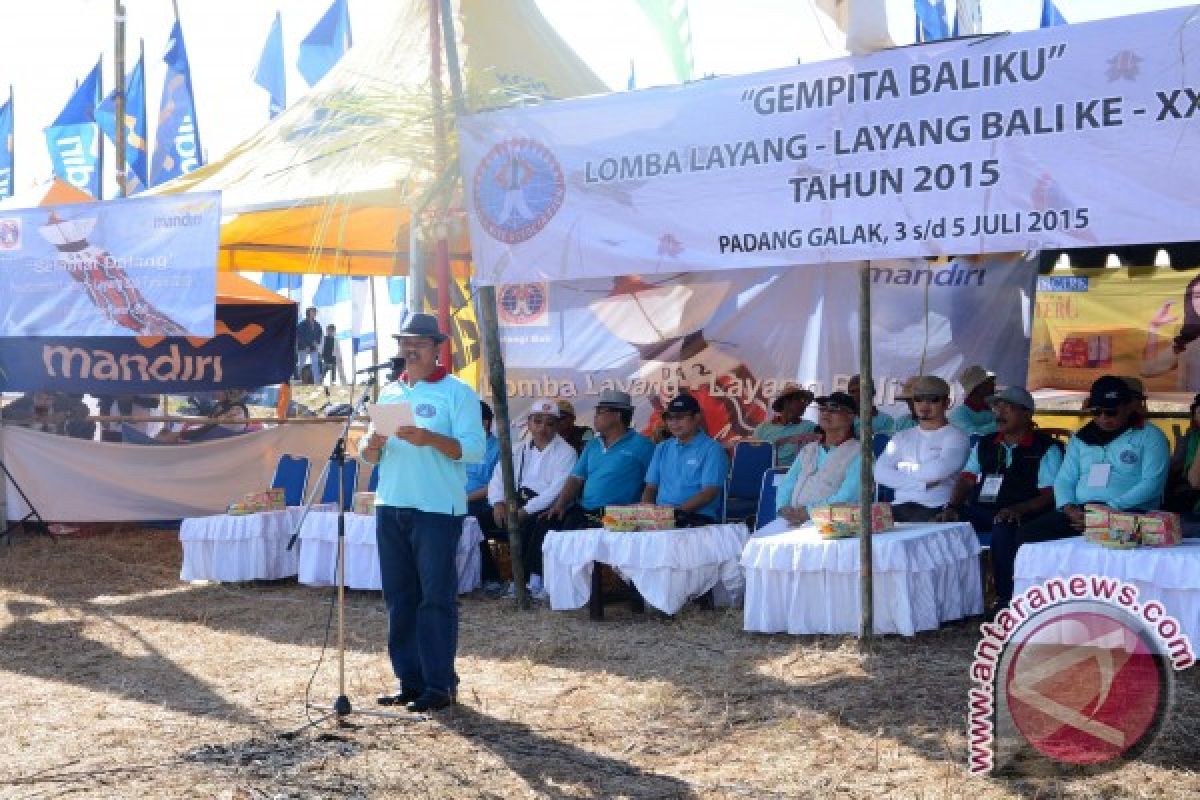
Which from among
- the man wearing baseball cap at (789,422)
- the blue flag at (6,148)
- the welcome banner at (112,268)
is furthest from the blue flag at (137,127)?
the man wearing baseball cap at (789,422)

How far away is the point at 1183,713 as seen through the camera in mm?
5539

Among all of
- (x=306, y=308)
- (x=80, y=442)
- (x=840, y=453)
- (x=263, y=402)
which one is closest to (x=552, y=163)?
(x=840, y=453)

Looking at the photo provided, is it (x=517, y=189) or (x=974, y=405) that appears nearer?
(x=517, y=189)

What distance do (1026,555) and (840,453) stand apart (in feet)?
6.28

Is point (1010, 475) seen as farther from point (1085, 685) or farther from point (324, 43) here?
point (324, 43)

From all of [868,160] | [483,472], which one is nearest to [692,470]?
[483,472]

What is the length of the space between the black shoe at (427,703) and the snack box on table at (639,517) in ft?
8.08

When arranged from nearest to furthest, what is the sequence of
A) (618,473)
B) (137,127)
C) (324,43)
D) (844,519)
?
(844,519) < (618,473) < (137,127) < (324,43)

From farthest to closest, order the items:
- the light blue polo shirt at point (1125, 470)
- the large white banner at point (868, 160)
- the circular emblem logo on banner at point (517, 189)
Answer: the circular emblem logo on banner at point (517, 189), the light blue polo shirt at point (1125, 470), the large white banner at point (868, 160)

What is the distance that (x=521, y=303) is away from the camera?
13.1 metres

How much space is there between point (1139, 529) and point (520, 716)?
9.85ft

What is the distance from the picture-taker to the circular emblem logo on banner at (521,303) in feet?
42.4

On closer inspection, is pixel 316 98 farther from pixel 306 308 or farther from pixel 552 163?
pixel 306 308

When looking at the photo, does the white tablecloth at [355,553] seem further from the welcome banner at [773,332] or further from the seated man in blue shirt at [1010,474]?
the seated man in blue shirt at [1010,474]
